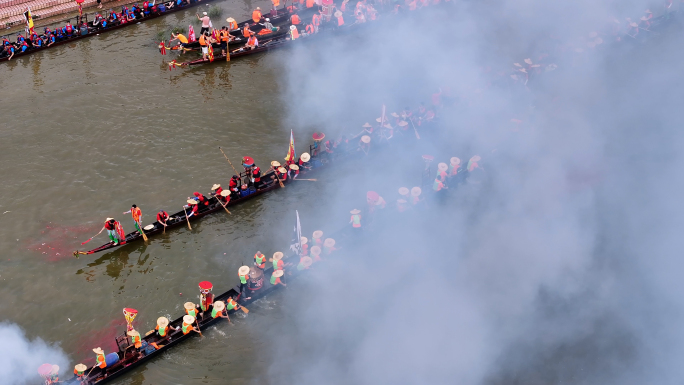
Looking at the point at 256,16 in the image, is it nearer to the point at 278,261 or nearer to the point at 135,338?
the point at 278,261

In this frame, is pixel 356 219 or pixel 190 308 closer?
pixel 190 308

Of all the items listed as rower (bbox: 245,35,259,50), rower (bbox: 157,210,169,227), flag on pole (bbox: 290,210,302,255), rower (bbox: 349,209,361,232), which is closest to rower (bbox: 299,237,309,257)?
flag on pole (bbox: 290,210,302,255)

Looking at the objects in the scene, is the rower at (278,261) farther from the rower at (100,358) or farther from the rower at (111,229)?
the rower at (111,229)

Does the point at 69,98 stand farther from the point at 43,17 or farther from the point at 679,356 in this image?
the point at 679,356

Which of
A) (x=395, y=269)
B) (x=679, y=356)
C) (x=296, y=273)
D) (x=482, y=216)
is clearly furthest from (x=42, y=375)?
(x=679, y=356)

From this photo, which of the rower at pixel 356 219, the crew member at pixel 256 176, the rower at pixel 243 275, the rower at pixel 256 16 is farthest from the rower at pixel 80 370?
the rower at pixel 256 16

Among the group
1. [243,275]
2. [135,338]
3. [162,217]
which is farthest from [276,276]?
[162,217]
